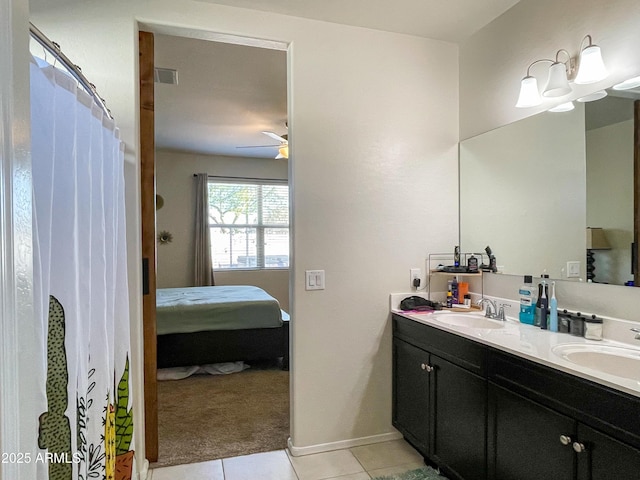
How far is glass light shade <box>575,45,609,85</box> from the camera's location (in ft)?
5.72

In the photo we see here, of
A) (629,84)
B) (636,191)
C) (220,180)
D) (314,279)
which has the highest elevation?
(220,180)

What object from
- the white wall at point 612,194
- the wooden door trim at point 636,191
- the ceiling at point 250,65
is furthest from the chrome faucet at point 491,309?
the ceiling at point 250,65

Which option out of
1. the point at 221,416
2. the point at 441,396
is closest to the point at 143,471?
the point at 221,416

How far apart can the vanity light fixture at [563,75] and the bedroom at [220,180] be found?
167 centimetres

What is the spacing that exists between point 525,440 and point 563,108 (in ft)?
5.26

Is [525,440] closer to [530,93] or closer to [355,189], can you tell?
[355,189]

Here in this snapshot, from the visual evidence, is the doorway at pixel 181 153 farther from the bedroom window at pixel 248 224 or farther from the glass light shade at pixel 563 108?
the glass light shade at pixel 563 108

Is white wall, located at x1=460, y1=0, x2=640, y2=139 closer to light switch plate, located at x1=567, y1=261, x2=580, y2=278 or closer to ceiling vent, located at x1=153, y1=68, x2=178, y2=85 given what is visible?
light switch plate, located at x1=567, y1=261, x2=580, y2=278

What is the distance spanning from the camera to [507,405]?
1612mm

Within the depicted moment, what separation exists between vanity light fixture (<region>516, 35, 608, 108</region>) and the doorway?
4.67ft

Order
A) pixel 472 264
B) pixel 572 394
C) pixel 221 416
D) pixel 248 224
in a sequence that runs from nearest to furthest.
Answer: pixel 572 394, pixel 472 264, pixel 221 416, pixel 248 224

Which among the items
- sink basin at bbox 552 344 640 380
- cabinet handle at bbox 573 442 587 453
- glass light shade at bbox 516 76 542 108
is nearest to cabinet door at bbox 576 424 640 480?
cabinet handle at bbox 573 442 587 453

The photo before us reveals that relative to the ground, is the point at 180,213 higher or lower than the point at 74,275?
higher

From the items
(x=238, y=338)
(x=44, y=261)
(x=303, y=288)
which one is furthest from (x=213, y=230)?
(x=44, y=261)
